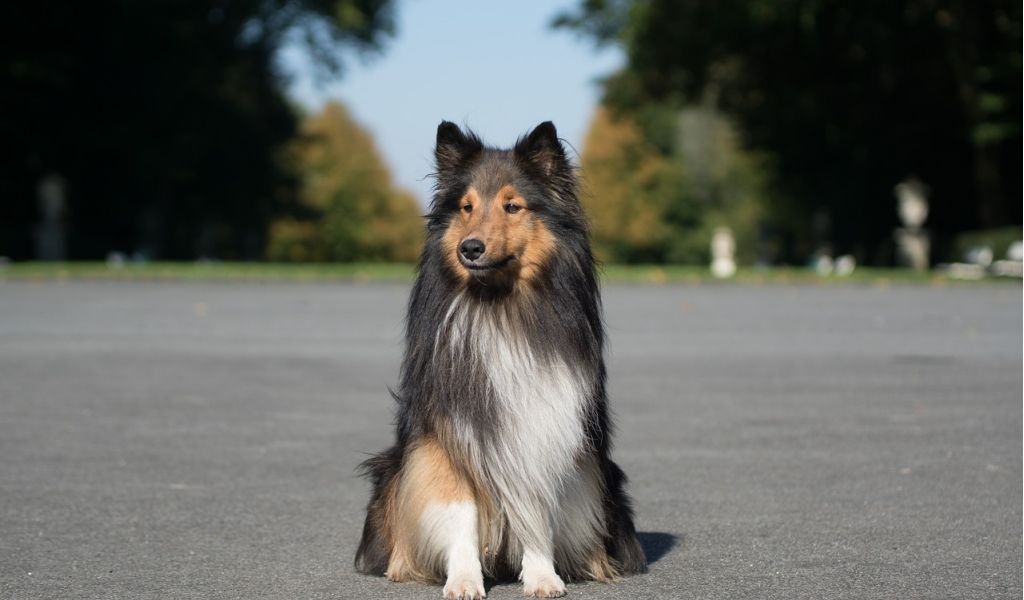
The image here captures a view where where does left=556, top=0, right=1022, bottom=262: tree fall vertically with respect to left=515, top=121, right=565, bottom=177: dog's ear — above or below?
above

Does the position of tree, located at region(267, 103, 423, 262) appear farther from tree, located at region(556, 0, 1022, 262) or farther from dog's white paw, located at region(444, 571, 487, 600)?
dog's white paw, located at region(444, 571, 487, 600)

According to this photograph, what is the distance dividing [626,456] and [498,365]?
15.2 ft

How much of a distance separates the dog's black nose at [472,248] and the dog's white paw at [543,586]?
4.23 feet

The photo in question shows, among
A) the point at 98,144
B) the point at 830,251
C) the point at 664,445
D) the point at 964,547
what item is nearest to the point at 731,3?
the point at 830,251

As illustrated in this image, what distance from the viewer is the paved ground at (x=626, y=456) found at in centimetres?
667

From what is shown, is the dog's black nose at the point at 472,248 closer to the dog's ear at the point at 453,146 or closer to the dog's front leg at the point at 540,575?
the dog's ear at the point at 453,146

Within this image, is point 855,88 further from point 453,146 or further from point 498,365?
point 498,365

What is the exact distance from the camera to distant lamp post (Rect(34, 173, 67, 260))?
50938 mm

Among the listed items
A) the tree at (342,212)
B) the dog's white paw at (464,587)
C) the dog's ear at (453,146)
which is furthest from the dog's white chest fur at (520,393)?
the tree at (342,212)

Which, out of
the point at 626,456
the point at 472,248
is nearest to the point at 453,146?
the point at 472,248

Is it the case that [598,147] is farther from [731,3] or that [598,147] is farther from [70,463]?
[70,463]

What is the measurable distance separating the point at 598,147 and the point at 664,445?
82.9 m

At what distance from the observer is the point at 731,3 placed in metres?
44.3

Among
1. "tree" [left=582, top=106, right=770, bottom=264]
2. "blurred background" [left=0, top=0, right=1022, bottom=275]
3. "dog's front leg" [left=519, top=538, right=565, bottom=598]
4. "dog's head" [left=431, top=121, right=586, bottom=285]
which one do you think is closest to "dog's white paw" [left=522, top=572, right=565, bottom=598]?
"dog's front leg" [left=519, top=538, right=565, bottom=598]
